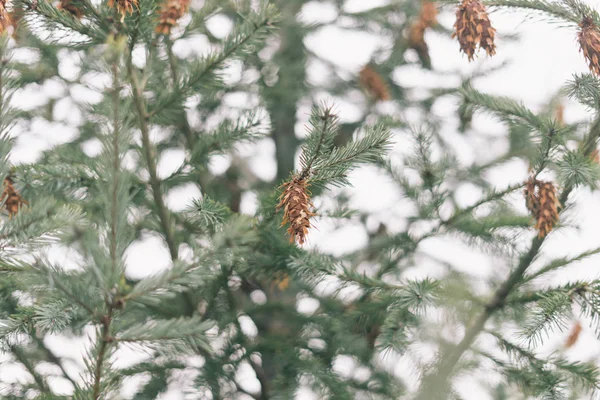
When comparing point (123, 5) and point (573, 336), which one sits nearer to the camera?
point (123, 5)

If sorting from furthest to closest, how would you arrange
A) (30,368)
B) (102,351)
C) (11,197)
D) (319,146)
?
(30,368)
(11,197)
(319,146)
(102,351)

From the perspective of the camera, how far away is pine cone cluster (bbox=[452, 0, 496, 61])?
1.75 meters

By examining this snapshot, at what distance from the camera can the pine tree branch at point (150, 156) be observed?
61.2 inches

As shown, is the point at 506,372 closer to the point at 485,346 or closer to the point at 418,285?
the point at 485,346

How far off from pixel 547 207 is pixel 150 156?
116cm

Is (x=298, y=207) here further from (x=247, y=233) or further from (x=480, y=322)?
(x=480, y=322)

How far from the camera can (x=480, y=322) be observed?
202cm

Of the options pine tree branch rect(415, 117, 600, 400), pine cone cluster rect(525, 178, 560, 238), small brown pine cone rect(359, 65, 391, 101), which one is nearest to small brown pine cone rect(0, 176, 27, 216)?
pine tree branch rect(415, 117, 600, 400)

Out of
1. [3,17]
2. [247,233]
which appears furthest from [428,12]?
[247,233]

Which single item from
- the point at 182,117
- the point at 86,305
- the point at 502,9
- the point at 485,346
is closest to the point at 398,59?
the point at 182,117

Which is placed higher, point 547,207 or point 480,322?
point 547,207

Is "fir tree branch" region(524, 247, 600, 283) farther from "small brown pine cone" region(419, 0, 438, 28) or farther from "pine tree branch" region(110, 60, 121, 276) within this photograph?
"small brown pine cone" region(419, 0, 438, 28)

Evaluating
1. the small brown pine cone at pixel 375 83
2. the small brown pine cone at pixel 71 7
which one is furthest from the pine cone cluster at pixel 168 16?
the small brown pine cone at pixel 375 83

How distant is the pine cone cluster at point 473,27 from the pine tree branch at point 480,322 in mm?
A: 424
